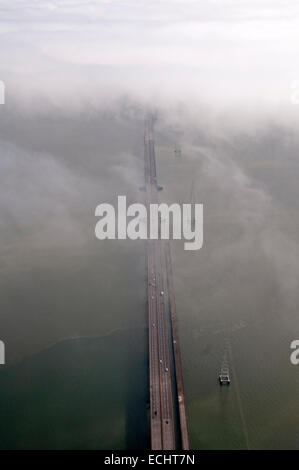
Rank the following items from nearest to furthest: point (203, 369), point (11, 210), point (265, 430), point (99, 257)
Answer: point (265, 430) → point (203, 369) → point (99, 257) → point (11, 210)

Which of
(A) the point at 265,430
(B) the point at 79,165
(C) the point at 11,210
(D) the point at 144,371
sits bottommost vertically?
(A) the point at 265,430

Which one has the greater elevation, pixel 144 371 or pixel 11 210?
pixel 11 210

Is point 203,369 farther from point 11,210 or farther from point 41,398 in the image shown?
point 11,210

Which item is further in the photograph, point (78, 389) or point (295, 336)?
point (295, 336)
